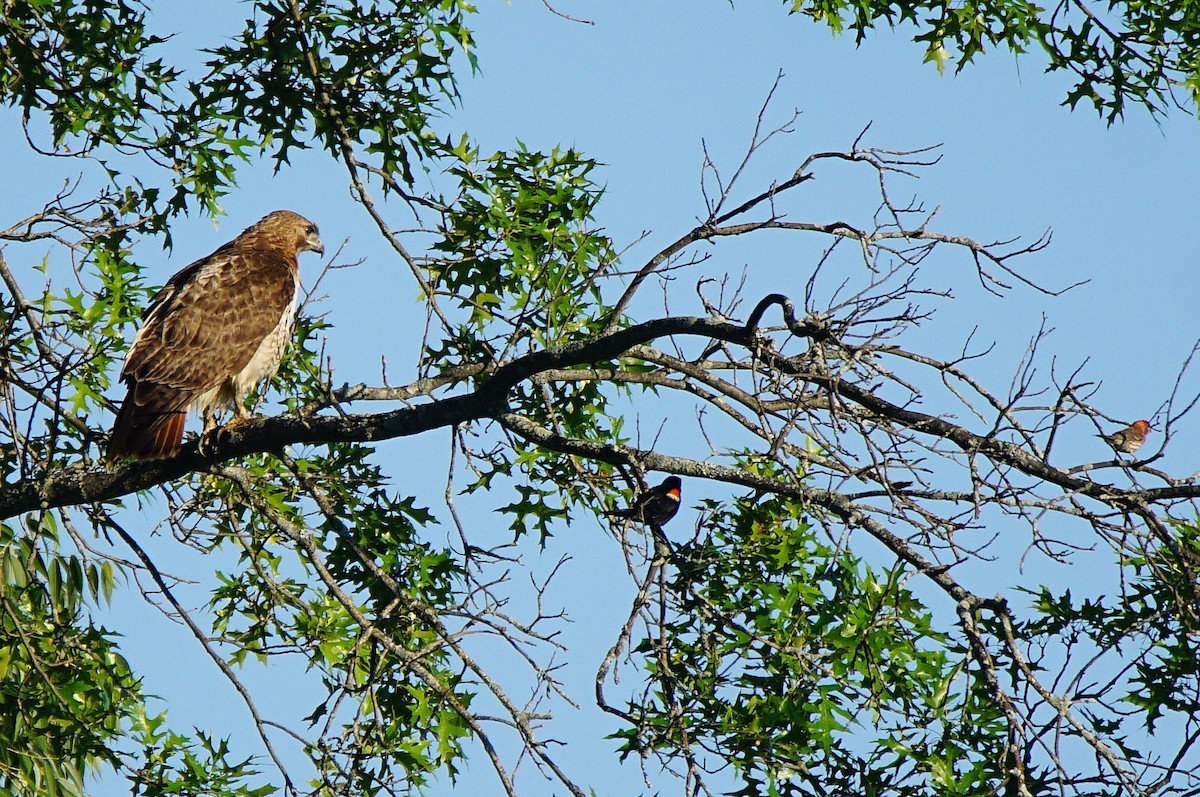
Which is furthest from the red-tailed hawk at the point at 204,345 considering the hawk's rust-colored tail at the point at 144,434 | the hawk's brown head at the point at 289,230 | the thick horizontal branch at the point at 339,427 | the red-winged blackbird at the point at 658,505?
the red-winged blackbird at the point at 658,505

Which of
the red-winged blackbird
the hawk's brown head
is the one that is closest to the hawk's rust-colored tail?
the red-winged blackbird

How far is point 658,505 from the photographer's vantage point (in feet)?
17.3

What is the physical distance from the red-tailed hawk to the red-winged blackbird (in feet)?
6.86

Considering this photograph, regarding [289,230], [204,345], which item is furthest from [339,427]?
[289,230]

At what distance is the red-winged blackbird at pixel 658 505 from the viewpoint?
5.13m

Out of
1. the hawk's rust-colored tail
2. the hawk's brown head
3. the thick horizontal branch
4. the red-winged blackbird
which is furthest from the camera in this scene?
the hawk's brown head

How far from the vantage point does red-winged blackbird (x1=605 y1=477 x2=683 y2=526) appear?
16.8ft

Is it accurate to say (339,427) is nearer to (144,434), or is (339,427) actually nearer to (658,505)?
(144,434)

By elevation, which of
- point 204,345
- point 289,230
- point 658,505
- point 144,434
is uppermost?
point 289,230

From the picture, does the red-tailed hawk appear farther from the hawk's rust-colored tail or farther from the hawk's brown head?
the hawk's brown head

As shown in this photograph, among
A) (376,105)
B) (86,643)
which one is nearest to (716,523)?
(376,105)

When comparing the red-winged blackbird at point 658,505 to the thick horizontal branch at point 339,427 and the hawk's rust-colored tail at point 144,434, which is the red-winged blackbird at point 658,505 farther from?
the hawk's rust-colored tail at point 144,434

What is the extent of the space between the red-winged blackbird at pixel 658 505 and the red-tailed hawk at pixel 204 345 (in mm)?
2091

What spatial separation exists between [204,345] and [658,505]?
2497 mm
